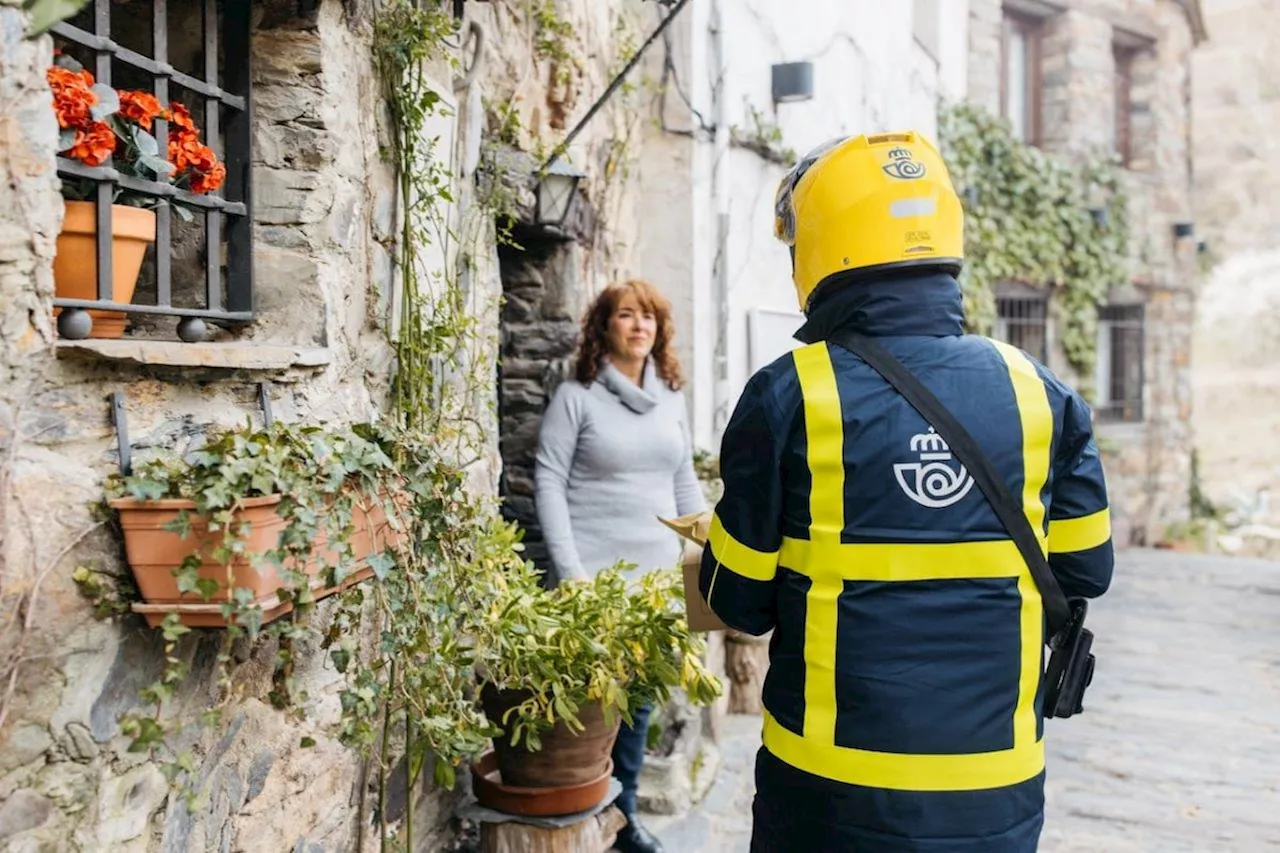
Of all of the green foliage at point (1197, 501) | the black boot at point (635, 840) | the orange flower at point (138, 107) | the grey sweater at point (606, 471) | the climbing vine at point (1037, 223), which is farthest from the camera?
the green foliage at point (1197, 501)

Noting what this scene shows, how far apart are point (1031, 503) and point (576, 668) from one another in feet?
4.34

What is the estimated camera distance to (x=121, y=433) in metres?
1.86

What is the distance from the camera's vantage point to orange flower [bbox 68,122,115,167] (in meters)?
1.82

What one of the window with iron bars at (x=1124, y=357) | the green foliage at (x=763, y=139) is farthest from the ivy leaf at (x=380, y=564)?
the window with iron bars at (x=1124, y=357)

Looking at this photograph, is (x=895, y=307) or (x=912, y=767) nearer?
(x=912, y=767)

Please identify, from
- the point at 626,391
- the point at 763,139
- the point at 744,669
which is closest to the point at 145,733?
the point at 626,391

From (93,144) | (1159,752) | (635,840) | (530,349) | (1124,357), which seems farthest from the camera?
(1124,357)

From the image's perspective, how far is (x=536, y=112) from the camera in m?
4.03

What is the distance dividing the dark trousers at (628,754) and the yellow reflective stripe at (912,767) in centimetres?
166

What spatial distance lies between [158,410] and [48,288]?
0.33m

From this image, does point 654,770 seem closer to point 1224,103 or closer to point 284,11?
point 284,11

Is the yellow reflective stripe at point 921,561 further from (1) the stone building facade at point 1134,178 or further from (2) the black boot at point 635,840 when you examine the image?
(1) the stone building facade at point 1134,178

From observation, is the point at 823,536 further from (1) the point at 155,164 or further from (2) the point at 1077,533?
(1) the point at 155,164

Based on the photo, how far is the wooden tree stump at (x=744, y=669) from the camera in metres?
5.14
